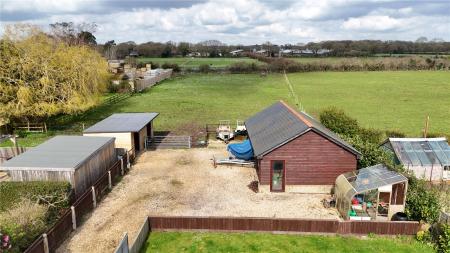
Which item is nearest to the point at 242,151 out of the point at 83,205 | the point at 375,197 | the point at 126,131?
the point at 126,131

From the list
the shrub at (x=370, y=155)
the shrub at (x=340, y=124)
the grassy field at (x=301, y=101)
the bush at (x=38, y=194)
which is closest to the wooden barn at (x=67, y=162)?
the bush at (x=38, y=194)

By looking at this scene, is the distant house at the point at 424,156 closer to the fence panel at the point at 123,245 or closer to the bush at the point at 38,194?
the fence panel at the point at 123,245

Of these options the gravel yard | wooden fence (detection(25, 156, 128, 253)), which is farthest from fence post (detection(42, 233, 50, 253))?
the gravel yard

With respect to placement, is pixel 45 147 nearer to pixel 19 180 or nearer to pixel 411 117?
pixel 19 180

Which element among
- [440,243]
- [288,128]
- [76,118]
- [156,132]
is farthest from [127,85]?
[440,243]

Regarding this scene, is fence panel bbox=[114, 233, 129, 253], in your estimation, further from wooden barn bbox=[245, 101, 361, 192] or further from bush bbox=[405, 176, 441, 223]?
bush bbox=[405, 176, 441, 223]

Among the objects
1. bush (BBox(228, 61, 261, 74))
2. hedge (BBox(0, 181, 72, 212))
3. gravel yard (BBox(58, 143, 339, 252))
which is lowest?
gravel yard (BBox(58, 143, 339, 252))

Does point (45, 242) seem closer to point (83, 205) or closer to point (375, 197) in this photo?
point (83, 205)
